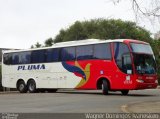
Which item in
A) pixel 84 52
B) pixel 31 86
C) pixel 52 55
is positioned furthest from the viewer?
pixel 31 86

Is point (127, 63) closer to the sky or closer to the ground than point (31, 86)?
closer to the sky

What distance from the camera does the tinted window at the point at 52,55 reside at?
33659 mm

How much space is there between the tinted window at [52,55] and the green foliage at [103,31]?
30.7 m

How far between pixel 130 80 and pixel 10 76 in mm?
11434

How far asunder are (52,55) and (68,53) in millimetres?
1581

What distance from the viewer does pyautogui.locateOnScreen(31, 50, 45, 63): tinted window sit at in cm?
3467

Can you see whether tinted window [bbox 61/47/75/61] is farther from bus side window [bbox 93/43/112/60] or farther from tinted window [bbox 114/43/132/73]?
tinted window [bbox 114/43/132/73]

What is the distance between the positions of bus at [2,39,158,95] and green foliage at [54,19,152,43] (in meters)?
29.4

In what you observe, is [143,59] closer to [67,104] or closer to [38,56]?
[38,56]

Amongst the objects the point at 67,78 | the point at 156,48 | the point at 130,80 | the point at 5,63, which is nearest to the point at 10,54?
the point at 5,63

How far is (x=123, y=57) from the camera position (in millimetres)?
29203

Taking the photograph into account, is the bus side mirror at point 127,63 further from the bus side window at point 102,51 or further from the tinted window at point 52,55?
the tinted window at point 52,55

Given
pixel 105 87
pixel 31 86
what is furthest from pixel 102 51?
pixel 31 86

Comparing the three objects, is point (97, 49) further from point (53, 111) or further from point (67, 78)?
point (53, 111)
